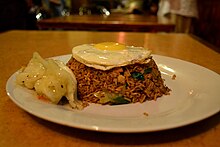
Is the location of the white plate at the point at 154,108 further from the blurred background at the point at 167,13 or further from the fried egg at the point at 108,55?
the blurred background at the point at 167,13

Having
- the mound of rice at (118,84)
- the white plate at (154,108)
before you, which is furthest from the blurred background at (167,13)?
the mound of rice at (118,84)

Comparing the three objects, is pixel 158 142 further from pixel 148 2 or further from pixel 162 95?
pixel 148 2

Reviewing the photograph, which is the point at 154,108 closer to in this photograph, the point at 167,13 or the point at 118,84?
the point at 118,84

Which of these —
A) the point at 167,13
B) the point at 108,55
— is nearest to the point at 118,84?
the point at 108,55

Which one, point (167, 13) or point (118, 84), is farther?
point (167, 13)

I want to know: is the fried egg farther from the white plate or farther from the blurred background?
the blurred background

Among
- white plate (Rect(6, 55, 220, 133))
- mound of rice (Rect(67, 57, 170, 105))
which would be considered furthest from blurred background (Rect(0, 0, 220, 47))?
mound of rice (Rect(67, 57, 170, 105))
